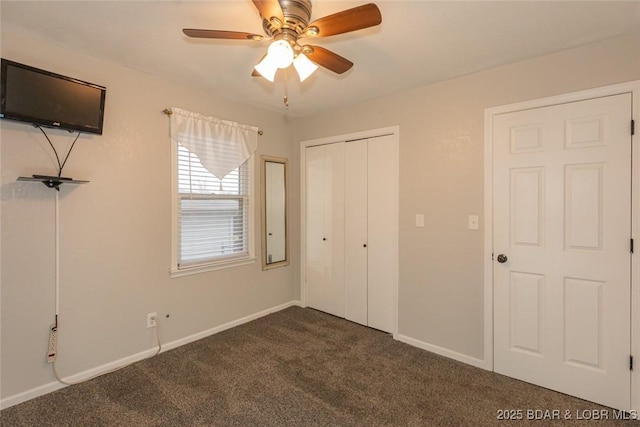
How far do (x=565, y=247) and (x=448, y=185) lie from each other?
94cm

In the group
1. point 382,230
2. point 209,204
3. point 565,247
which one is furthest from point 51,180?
point 565,247

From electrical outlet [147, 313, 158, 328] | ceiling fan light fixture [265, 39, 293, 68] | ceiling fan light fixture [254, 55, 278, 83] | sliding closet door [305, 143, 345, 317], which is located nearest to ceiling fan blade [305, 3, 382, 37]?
ceiling fan light fixture [265, 39, 293, 68]

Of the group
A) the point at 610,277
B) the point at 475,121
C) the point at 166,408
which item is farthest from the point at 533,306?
the point at 166,408

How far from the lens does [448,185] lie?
2680 mm

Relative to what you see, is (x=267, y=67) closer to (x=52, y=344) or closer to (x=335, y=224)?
(x=335, y=224)

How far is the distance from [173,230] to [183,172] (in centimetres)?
55

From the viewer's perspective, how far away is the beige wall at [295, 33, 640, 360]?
2338mm

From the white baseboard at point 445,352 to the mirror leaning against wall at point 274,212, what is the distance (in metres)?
1.64

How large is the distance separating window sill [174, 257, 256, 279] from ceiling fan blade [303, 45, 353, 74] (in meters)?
2.15

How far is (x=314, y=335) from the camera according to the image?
3.07 meters

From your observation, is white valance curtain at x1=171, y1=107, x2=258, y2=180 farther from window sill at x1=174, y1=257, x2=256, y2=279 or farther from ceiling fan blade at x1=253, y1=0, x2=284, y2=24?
ceiling fan blade at x1=253, y1=0, x2=284, y2=24

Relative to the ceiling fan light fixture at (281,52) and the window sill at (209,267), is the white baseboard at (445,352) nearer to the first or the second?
the window sill at (209,267)

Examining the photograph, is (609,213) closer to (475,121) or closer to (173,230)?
(475,121)

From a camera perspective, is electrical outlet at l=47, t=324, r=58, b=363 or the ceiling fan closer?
the ceiling fan
